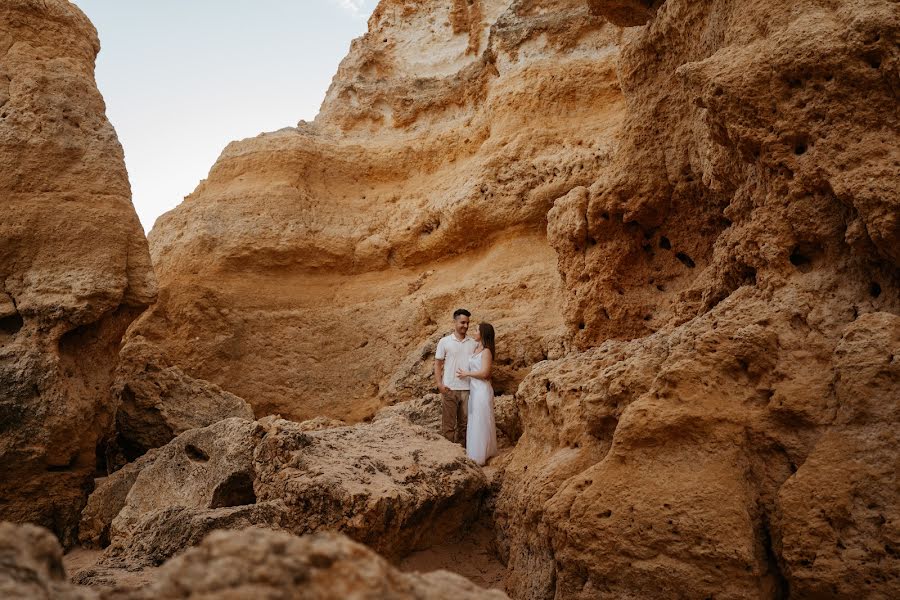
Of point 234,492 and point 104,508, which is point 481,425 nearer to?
point 234,492

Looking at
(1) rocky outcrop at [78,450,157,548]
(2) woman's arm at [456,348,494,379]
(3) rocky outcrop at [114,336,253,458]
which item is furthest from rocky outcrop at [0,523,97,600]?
(3) rocky outcrop at [114,336,253,458]

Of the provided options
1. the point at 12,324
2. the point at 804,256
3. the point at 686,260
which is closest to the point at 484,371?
the point at 686,260

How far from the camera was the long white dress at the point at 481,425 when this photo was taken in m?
5.98

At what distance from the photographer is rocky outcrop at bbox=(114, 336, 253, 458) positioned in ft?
22.3

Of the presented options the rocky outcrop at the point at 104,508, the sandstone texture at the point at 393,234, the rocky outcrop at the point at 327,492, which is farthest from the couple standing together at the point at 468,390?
the rocky outcrop at the point at 104,508

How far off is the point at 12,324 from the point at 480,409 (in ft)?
11.6

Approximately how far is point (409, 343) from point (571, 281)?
3.82 m

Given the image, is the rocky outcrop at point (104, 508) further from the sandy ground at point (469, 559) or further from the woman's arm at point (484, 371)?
A: the woman's arm at point (484, 371)

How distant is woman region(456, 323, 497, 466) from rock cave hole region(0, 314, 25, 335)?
3337 millimetres

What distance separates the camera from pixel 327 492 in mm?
3578

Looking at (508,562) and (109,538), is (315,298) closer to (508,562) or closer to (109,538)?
(109,538)

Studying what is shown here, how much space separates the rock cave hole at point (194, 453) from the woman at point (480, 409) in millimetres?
1903

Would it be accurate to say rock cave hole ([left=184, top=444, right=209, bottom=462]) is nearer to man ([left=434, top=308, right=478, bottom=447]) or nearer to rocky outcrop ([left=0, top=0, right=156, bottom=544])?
rocky outcrop ([left=0, top=0, right=156, bottom=544])

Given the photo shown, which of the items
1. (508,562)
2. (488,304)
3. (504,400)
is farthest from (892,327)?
(488,304)
